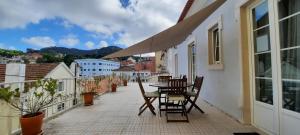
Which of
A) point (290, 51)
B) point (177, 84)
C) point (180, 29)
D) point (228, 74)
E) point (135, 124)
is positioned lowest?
point (135, 124)

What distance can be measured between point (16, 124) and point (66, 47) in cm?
4717

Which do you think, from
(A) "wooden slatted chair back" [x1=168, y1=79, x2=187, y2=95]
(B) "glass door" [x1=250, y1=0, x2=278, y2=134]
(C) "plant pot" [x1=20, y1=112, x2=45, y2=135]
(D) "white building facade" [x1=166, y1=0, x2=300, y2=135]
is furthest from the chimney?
(B) "glass door" [x1=250, y1=0, x2=278, y2=134]

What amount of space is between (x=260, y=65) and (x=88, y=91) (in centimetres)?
573

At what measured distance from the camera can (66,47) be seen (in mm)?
47281

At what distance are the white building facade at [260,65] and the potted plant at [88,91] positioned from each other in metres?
3.60

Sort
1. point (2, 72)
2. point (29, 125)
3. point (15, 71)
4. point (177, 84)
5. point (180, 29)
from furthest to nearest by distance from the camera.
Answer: point (2, 72), point (15, 71), point (180, 29), point (177, 84), point (29, 125)

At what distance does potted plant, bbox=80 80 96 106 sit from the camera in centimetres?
617

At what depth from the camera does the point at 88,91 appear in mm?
7414

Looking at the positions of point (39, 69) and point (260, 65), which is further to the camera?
point (39, 69)

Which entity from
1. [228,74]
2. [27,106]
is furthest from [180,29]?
[27,106]

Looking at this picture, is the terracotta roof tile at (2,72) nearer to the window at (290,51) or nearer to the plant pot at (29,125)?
the plant pot at (29,125)

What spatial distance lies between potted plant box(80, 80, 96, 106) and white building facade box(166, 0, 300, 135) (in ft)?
11.8

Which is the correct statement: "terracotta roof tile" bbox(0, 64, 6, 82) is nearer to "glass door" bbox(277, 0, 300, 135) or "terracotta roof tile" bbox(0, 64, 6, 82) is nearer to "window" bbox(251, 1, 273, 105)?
"window" bbox(251, 1, 273, 105)

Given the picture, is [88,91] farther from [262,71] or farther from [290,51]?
[290,51]
